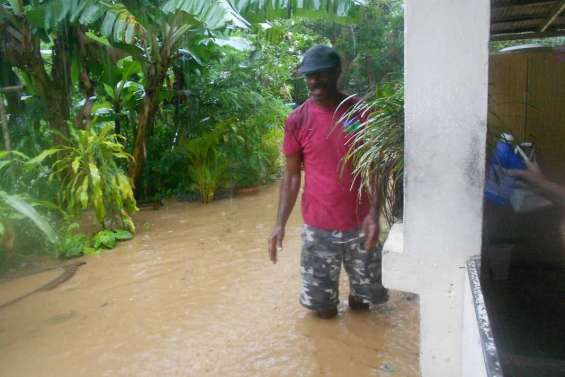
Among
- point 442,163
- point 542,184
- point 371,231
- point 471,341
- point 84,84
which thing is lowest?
point 471,341

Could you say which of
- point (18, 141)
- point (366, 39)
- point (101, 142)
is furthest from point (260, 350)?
point (366, 39)

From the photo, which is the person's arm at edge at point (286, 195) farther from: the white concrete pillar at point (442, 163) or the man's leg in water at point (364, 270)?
the white concrete pillar at point (442, 163)

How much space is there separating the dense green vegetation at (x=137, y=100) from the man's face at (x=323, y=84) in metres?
2.65

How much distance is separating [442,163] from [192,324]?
258 cm

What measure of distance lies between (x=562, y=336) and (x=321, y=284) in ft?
5.09

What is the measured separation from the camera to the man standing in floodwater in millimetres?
3340

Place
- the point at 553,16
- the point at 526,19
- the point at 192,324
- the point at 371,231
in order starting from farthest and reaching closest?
the point at 526,19 < the point at 553,16 < the point at 192,324 < the point at 371,231

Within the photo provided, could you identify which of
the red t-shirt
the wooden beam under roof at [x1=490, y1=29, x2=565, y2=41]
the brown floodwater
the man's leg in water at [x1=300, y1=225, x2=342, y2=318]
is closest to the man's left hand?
the red t-shirt

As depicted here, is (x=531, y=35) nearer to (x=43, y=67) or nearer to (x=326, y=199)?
(x=326, y=199)

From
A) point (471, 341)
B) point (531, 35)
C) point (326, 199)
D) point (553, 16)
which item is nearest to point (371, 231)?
point (326, 199)

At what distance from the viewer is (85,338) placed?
12.9 ft

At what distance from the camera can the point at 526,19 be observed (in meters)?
5.15

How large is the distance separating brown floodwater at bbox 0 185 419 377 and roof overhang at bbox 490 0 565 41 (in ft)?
8.46

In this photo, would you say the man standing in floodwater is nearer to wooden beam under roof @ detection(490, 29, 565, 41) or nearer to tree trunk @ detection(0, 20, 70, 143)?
wooden beam under roof @ detection(490, 29, 565, 41)
